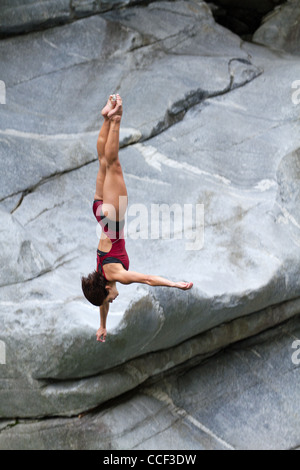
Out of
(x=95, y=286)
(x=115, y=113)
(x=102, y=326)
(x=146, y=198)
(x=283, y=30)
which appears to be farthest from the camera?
(x=283, y=30)

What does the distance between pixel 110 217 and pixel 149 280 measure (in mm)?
450

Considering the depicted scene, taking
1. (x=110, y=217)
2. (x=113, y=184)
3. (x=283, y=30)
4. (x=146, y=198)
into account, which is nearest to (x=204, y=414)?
(x=146, y=198)

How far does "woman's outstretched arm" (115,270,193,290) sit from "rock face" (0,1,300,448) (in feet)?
3.08

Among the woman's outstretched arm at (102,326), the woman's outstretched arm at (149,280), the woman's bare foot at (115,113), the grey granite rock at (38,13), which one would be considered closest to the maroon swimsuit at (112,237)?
the woman's outstretched arm at (149,280)

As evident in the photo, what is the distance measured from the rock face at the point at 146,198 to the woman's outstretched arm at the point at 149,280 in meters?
0.94

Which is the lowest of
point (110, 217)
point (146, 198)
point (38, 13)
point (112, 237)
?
point (146, 198)

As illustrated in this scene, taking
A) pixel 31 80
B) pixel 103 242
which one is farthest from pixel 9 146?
pixel 103 242

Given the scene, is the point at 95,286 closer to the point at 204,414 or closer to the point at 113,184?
the point at 113,184

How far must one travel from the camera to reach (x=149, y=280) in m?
4.59

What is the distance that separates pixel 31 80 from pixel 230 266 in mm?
3307

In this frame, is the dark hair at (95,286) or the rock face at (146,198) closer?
the dark hair at (95,286)

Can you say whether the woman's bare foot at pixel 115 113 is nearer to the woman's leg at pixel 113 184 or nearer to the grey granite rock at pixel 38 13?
the woman's leg at pixel 113 184

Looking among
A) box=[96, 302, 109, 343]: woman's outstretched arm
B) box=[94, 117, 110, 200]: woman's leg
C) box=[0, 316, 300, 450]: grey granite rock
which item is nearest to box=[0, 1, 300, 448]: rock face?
box=[0, 316, 300, 450]: grey granite rock

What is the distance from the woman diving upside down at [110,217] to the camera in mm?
4453
